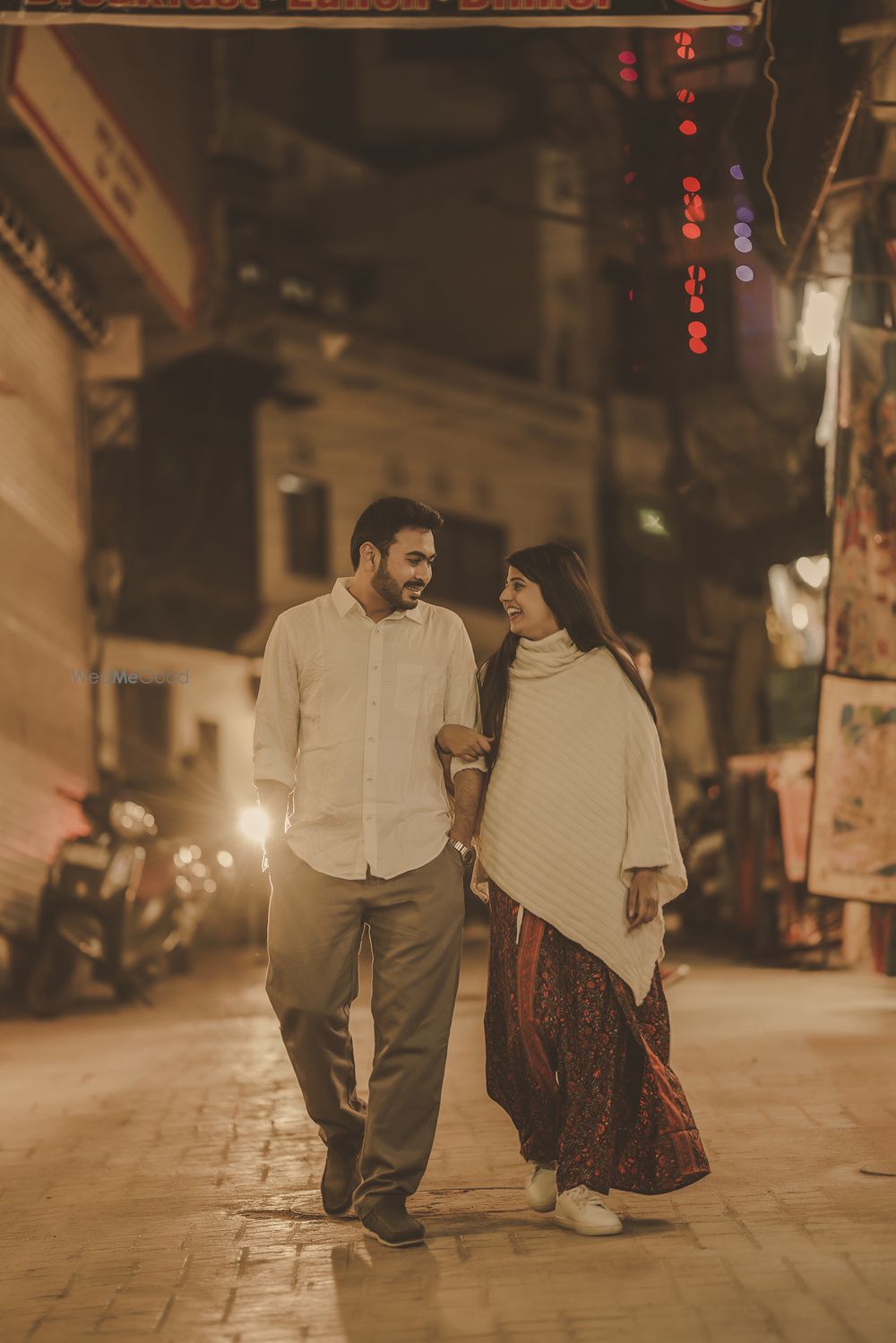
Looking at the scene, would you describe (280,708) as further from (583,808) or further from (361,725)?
(583,808)

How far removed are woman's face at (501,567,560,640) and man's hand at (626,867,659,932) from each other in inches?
30.8

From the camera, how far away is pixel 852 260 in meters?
9.55

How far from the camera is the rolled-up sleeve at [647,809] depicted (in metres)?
5.42

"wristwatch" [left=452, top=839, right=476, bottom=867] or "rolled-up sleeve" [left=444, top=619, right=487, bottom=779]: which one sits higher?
"rolled-up sleeve" [left=444, top=619, right=487, bottom=779]

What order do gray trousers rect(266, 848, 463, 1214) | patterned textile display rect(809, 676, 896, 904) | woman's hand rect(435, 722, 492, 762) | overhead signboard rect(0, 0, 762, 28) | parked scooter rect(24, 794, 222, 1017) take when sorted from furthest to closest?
parked scooter rect(24, 794, 222, 1017) → patterned textile display rect(809, 676, 896, 904) → overhead signboard rect(0, 0, 762, 28) → woman's hand rect(435, 722, 492, 762) → gray trousers rect(266, 848, 463, 1214)

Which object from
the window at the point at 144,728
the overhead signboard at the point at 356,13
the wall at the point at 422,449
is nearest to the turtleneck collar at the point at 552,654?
the overhead signboard at the point at 356,13

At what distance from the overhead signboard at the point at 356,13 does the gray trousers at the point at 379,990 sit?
268cm

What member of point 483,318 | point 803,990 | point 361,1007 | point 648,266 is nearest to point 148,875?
point 361,1007

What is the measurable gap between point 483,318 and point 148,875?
88.6ft

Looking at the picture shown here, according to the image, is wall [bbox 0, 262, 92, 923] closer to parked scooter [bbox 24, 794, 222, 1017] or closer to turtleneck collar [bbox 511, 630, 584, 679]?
parked scooter [bbox 24, 794, 222, 1017]

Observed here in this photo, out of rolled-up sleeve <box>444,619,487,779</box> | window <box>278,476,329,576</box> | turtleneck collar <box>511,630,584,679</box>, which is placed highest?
window <box>278,476,329,576</box>

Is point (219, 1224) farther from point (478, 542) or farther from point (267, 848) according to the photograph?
point (478, 542)

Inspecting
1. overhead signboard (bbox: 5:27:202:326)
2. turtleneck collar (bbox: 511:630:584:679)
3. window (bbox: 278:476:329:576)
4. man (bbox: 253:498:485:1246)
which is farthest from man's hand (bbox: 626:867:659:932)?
window (bbox: 278:476:329:576)

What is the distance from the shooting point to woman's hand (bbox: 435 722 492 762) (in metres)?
5.44
